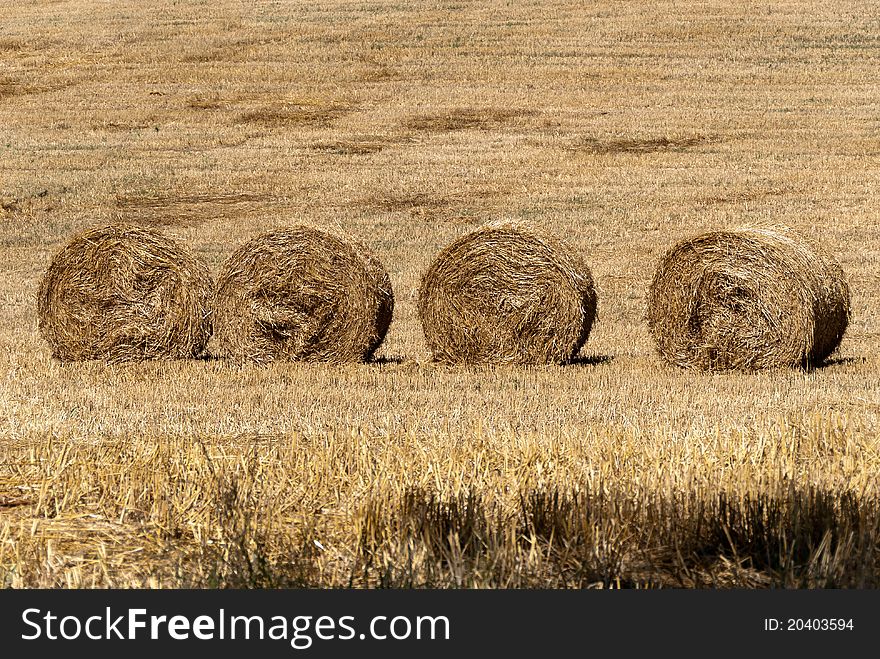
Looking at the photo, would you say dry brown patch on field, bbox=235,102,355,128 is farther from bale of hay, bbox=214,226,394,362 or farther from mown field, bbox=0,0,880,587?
bale of hay, bbox=214,226,394,362

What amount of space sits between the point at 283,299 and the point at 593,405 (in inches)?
160

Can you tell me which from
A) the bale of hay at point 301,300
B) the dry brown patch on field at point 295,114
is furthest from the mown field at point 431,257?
the bale of hay at point 301,300

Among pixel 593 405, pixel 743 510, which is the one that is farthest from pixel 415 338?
pixel 743 510

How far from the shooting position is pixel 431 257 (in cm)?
2089

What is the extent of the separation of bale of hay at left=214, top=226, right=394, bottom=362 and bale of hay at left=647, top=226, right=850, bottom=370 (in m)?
2.78

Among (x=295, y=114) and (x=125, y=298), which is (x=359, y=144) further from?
(x=125, y=298)

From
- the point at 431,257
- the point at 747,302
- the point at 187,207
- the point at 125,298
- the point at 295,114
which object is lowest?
the point at 747,302

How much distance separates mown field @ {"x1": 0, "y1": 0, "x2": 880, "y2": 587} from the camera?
579cm

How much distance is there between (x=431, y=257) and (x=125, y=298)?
8510mm

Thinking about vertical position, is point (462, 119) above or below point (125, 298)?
above

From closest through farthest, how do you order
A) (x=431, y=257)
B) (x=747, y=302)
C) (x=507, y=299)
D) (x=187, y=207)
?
(x=747, y=302)
(x=507, y=299)
(x=431, y=257)
(x=187, y=207)

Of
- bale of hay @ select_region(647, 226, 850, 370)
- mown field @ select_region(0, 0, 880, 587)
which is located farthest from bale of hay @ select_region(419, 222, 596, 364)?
bale of hay @ select_region(647, 226, 850, 370)

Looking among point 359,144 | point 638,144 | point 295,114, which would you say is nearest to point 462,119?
point 359,144

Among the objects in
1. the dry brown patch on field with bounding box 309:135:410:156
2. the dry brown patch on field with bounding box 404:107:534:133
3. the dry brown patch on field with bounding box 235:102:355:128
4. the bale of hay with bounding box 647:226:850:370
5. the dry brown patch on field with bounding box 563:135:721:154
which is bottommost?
the bale of hay with bounding box 647:226:850:370
